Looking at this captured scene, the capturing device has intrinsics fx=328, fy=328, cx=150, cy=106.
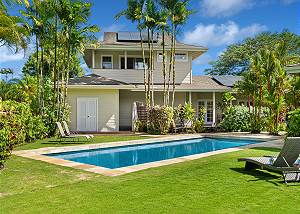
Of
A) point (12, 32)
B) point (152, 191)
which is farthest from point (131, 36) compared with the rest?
point (152, 191)

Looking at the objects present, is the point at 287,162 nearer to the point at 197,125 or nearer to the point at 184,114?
the point at 184,114

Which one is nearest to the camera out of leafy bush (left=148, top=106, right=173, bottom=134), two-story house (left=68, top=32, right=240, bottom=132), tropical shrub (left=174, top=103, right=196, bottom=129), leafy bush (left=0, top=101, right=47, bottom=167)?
leafy bush (left=0, top=101, right=47, bottom=167)

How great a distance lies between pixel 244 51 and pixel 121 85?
36.1 meters

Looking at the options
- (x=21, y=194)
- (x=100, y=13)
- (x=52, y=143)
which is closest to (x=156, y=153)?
(x=52, y=143)

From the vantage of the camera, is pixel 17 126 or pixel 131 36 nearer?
pixel 17 126

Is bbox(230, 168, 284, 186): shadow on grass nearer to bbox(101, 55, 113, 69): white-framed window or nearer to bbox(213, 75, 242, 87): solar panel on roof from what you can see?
bbox(101, 55, 113, 69): white-framed window

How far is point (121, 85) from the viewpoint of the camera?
22.6 metres

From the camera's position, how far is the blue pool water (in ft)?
42.8

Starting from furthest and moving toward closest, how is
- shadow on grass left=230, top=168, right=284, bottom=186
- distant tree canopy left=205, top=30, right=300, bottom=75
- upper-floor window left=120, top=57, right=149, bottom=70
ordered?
distant tree canopy left=205, top=30, right=300, bottom=75 < upper-floor window left=120, top=57, right=149, bottom=70 < shadow on grass left=230, top=168, right=284, bottom=186

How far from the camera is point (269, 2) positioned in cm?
3506

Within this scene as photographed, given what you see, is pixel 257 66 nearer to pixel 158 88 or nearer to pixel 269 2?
pixel 158 88

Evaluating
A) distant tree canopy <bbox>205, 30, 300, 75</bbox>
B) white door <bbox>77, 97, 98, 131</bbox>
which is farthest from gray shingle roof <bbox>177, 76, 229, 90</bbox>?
distant tree canopy <bbox>205, 30, 300, 75</bbox>

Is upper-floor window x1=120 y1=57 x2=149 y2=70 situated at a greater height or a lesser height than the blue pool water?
greater

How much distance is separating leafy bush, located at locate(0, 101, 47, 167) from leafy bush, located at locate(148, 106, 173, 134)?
6.92 metres
